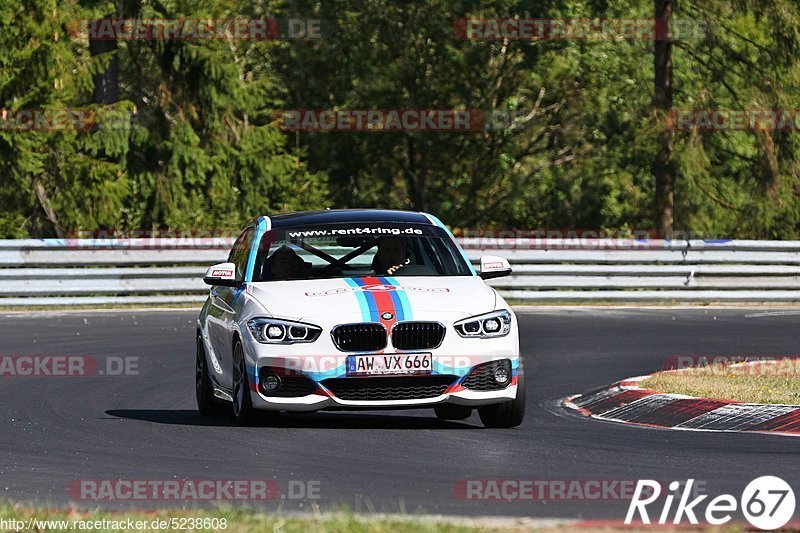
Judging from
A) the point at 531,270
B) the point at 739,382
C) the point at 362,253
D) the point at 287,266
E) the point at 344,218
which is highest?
the point at 344,218

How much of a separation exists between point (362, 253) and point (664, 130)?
67.8ft

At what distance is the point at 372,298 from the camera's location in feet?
36.6

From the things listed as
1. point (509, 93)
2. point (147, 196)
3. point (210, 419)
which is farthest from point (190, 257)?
point (509, 93)

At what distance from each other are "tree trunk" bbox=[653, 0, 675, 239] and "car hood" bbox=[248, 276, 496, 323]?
21660mm

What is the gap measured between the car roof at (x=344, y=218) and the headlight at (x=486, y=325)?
1568 mm

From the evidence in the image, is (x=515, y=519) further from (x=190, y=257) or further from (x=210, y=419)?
(x=190, y=257)

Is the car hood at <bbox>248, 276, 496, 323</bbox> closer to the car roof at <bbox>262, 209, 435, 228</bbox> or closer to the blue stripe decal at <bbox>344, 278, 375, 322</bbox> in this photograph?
the blue stripe decal at <bbox>344, 278, 375, 322</bbox>

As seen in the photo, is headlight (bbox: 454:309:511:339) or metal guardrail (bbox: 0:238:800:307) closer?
headlight (bbox: 454:309:511:339)

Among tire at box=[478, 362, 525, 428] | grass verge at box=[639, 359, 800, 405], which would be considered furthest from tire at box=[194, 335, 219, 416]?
grass verge at box=[639, 359, 800, 405]

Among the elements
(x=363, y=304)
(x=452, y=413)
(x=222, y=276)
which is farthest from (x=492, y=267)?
(x=222, y=276)

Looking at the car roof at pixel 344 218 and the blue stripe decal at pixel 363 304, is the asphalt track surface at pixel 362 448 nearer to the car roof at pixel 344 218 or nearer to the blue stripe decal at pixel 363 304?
the blue stripe decal at pixel 363 304

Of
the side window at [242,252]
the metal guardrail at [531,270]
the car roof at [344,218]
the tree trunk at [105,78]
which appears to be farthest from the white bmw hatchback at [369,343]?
the tree trunk at [105,78]

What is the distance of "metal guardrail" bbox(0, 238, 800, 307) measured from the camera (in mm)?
24281

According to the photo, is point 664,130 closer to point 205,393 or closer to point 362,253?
point 362,253
